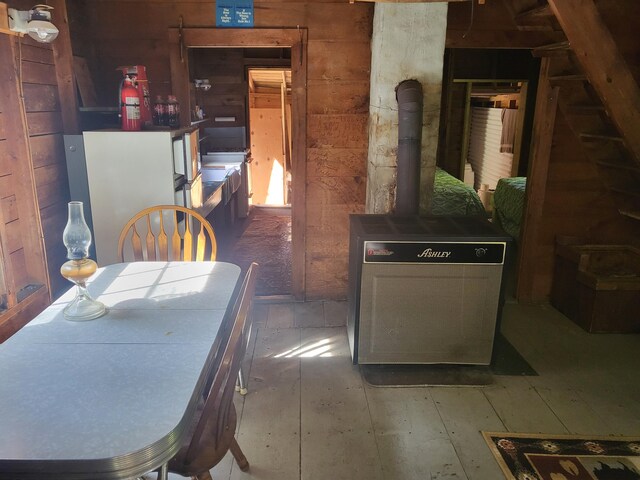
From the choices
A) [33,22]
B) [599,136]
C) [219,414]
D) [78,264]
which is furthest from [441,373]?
[33,22]

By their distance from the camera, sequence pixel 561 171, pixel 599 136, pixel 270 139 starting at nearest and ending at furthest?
1. pixel 599 136
2. pixel 561 171
3. pixel 270 139

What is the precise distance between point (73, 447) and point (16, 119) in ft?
6.24

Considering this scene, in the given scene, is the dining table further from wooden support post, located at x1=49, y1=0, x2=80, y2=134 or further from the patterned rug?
the patterned rug

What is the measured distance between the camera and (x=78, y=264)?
1643 millimetres

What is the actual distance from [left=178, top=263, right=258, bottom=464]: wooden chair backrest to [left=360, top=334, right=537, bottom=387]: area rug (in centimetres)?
125

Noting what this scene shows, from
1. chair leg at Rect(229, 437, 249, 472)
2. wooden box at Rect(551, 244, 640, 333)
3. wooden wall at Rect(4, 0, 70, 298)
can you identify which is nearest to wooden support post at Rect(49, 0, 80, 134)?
wooden wall at Rect(4, 0, 70, 298)

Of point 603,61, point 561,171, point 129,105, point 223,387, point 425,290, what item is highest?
point 603,61

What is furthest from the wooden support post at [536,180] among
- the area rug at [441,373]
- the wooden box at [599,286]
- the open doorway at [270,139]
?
the open doorway at [270,139]

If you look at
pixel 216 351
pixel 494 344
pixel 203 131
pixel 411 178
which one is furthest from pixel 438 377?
pixel 203 131

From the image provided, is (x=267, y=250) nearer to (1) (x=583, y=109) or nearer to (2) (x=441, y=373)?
(2) (x=441, y=373)

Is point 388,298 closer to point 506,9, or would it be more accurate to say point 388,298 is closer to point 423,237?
point 423,237

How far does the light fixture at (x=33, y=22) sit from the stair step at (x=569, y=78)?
286 cm

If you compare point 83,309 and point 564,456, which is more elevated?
point 83,309

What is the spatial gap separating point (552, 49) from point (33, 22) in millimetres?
2893
